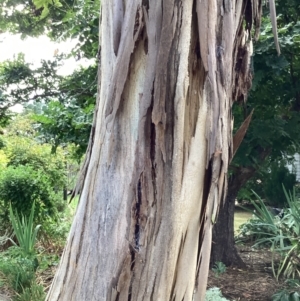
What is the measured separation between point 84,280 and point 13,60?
398cm

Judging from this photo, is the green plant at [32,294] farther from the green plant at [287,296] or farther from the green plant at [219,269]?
the green plant at [287,296]

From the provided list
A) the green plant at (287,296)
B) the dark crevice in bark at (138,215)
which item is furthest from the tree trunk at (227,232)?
the dark crevice in bark at (138,215)

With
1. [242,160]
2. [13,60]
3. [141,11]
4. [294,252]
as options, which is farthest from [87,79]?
[141,11]

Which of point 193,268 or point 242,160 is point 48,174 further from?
point 193,268

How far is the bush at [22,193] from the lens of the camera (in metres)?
6.21

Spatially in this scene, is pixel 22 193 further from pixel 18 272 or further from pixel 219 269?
pixel 219 269

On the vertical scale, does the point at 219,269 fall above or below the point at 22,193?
below

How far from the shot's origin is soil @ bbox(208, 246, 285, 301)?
13.7 feet

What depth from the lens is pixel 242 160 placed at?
4.38 m

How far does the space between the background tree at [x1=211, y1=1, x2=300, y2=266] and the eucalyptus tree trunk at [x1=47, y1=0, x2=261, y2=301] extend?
1927 millimetres

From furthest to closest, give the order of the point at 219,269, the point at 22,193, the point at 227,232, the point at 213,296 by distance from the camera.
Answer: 1. the point at 22,193
2. the point at 227,232
3. the point at 219,269
4. the point at 213,296

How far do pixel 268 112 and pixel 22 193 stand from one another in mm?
3595

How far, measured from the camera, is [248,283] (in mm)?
4496

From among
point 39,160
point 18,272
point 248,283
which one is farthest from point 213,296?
point 39,160
